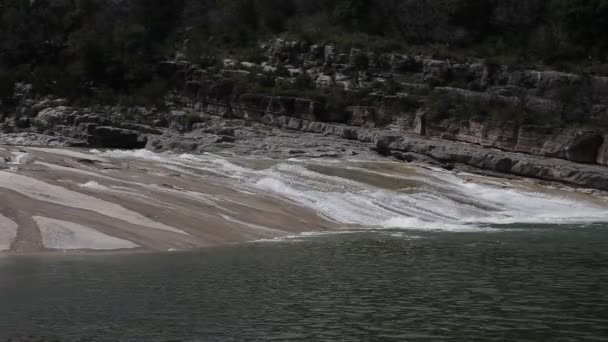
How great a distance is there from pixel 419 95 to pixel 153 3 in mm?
31263

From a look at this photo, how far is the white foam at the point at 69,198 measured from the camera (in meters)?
30.8

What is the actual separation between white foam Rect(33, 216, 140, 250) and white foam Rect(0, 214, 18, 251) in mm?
843

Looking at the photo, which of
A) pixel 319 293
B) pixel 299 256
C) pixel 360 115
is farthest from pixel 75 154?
pixel 319 293

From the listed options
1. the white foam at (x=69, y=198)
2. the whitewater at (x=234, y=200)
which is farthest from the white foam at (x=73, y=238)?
the white foam at (x=69, y=198)

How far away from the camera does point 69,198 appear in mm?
32125

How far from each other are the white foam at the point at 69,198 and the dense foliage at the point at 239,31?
3013 centimetres

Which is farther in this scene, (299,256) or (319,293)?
(299,256)

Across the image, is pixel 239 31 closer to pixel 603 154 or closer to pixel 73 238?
pixel 603 154

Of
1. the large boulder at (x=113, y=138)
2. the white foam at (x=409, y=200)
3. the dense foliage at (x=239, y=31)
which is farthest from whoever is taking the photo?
the dense foliage at (x=239, y=31)

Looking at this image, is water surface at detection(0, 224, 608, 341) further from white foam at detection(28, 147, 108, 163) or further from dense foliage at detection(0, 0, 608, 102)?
dense foliage at detection(0, 0, 608, 102)

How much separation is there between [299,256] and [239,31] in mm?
45892

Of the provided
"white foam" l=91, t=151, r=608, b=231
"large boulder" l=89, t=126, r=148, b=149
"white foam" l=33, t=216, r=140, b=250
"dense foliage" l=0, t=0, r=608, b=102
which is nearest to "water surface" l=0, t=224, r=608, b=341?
"white foam" l=33, t=216, r=140, b=250

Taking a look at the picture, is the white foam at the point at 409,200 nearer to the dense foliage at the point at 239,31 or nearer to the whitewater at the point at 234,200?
the whitewater at the point at 234,200

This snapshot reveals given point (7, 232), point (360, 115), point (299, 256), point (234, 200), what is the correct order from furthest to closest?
point (360, 115), point (234, 200), point (7, 232), point (299, 256)
